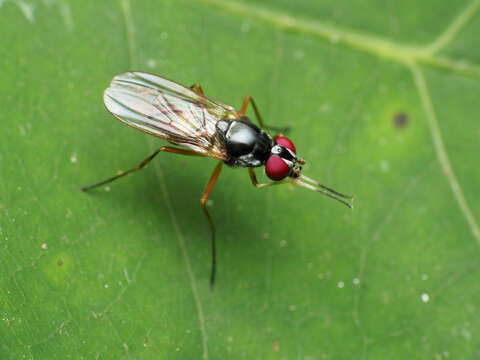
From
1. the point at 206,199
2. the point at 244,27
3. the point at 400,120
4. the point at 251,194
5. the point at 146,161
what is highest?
the point at 244,27

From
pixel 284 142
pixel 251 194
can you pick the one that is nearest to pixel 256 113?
pixel 284 142

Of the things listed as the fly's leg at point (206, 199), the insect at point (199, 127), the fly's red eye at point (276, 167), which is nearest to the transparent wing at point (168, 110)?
the insect at point (199, 127)

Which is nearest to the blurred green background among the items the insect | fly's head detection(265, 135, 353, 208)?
the insect

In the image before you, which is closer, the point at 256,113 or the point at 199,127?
the point at 199,127

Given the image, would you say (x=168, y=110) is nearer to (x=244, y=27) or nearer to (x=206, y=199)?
(x=206, y=199)

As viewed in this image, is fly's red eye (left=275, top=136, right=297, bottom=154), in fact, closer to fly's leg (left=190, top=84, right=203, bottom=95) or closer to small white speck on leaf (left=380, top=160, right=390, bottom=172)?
fly's leg (left=190, top=84, right=203, bottom=95)

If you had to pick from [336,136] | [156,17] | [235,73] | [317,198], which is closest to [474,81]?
[336,136]
